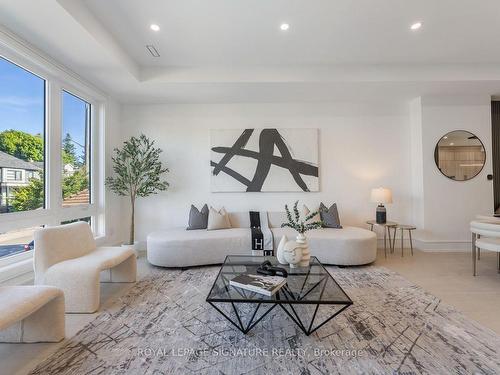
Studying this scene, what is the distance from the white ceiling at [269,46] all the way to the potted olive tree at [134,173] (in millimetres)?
963

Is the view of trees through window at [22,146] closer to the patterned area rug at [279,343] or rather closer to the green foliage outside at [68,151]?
the green foliage outside at [68,151]

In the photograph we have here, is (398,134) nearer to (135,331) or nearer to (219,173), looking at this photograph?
(219,173)

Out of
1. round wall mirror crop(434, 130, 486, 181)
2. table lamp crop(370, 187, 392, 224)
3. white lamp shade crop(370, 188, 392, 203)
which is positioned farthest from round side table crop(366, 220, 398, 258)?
round wall mirror crop(434, 130, 486, 181)

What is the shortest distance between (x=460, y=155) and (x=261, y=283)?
4.64 meters

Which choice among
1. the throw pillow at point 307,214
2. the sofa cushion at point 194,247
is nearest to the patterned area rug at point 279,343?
the sofa cushion at point 194,247

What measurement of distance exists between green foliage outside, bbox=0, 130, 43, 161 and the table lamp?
16.3 ft

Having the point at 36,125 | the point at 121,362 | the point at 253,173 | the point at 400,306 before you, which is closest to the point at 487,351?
the point at 400,306

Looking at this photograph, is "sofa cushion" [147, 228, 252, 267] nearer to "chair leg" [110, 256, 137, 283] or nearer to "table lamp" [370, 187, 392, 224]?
"chair leg" [110, 256, 137, 283]

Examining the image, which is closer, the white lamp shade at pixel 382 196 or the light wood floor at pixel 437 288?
the light wood floor at pixel 437 288

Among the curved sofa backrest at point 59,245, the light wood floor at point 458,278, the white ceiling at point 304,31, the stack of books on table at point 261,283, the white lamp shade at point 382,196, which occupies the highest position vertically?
the white ceiling at point 304,31

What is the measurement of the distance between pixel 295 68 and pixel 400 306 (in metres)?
3.35

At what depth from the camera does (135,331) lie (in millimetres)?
2049

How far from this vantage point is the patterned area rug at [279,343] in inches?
64.1

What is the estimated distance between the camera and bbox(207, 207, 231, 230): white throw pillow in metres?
4.10
